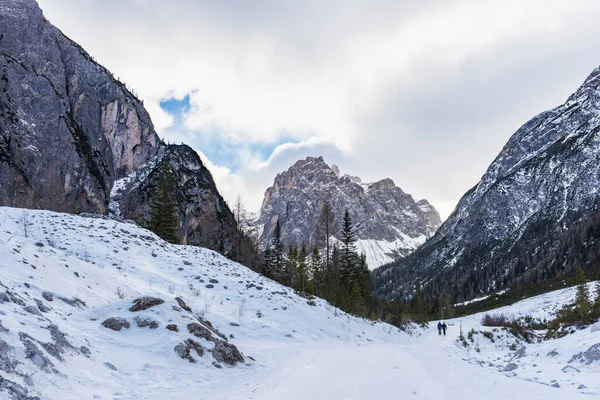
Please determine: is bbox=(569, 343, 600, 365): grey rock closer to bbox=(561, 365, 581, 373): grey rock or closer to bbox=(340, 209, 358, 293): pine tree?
bbox=(561, 365, 581, 373): grey rock

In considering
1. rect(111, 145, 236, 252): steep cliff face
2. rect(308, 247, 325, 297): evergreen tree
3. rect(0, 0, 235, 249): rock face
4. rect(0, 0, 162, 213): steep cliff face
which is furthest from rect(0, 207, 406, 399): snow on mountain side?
rect(111, 145, 236, 252): steep cliff face

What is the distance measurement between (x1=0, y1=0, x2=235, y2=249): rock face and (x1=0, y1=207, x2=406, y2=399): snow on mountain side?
53115 millimetres

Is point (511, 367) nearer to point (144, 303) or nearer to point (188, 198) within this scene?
point (144, 303)

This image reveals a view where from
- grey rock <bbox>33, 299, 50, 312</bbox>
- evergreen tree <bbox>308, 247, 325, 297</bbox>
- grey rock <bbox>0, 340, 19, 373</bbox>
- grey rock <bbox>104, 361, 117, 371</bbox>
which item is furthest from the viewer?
evergreen tree <bbox>308, 247, 325, 297</bbox>

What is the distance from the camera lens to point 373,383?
9305 mm

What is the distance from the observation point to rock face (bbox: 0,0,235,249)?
80.8m

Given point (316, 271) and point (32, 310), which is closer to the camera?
point (32, 310)

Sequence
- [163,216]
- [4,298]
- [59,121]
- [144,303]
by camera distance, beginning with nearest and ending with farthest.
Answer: [4,298], [144,303], [163,216], [59,121]

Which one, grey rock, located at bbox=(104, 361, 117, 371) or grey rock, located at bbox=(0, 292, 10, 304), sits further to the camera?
grey rock, located at bbox=(0, 292, 10, 304)

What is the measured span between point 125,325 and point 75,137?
103 meters

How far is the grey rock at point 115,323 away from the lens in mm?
9852

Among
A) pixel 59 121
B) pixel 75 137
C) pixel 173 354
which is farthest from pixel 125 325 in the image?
pixel 75 137

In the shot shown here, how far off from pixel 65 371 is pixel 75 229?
21.5 metres

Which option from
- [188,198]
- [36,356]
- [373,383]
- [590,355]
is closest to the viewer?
[36,356]
